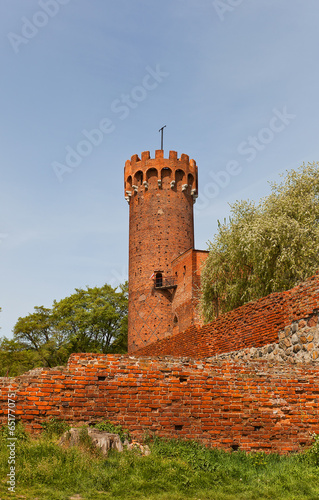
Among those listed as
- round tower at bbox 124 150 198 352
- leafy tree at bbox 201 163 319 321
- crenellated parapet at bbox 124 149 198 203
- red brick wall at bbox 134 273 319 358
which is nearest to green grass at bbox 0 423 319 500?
red brick wall at bbox 134 273 319 358

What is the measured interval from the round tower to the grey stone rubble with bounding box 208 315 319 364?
27956 millimetres

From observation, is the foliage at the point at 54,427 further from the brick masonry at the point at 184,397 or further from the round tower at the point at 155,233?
the round tower at the point at 155,233

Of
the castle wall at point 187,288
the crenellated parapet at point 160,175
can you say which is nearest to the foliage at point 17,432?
the castle wall at point 187,288

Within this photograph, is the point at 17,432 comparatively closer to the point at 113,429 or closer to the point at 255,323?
the point at 113,429

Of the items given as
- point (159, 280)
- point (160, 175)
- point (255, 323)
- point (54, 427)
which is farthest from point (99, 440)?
point (160, 175)

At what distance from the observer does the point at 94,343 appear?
42312 mm

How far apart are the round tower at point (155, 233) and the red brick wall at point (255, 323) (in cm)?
2415

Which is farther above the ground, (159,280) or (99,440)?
(159,280)

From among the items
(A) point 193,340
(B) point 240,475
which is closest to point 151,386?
(B) point 240,475

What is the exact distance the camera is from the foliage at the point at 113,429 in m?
6.98

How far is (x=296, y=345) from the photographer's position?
9.58 meters

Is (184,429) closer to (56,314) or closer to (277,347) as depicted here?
(277,347)

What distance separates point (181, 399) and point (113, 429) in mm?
1079

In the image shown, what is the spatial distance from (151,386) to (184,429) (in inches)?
29.3
